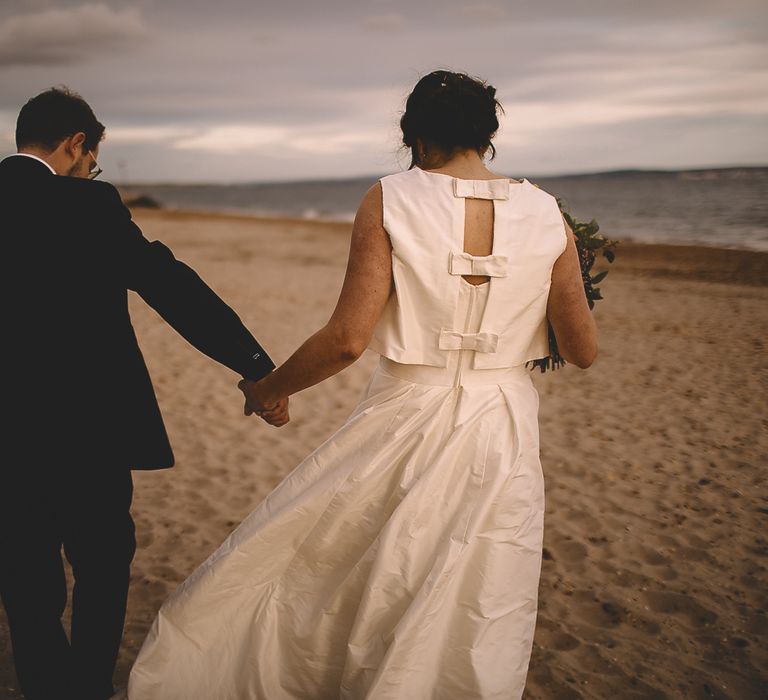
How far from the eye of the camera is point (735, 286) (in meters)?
13.6

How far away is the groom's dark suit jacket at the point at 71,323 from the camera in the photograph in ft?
6.75

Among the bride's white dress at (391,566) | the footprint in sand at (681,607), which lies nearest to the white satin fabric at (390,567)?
the bride's white dress at (391,566)

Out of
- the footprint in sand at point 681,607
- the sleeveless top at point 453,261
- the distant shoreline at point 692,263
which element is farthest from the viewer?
the distant shoreline at point 692,263

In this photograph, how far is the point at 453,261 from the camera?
1.95m

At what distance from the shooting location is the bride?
77.2 inches

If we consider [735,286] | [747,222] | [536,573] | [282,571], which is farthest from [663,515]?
[747,222]

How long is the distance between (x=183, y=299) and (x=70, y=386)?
50cm

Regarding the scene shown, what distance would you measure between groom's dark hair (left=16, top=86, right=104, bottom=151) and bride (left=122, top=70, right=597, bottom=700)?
3.48 ft

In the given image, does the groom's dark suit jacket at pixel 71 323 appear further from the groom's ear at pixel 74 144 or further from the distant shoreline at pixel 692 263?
the distant shoreline at pixel 692 263

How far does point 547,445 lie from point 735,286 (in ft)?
33.2

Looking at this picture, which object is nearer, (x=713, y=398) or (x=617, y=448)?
(x=617, y=448)

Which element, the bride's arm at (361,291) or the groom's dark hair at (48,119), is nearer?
the bride's arm at (361,291)

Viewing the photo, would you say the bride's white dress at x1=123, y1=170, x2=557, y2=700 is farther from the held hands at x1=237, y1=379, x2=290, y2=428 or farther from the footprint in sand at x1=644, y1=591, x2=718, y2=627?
the footprint in sand at x1=644, y1=591, x2=718, y2=627

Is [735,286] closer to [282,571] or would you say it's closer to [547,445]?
[547,445]
